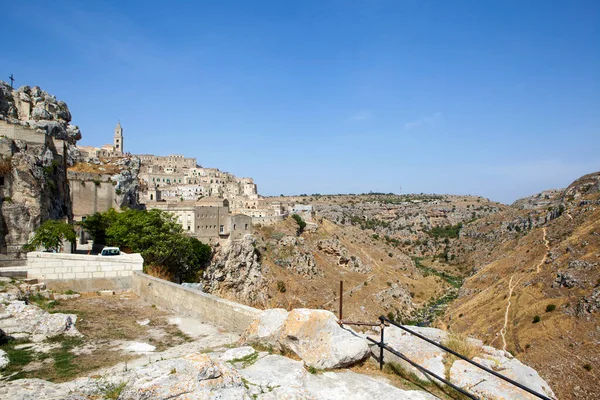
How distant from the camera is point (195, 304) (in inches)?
370

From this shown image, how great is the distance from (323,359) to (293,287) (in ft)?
144

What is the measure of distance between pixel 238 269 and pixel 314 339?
41.8 metres

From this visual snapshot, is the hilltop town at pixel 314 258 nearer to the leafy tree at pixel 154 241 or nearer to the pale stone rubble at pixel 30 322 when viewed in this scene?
the pale stone rubble at pixel 30 322

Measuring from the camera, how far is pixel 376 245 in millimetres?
84500

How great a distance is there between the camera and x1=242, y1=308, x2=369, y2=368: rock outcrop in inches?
210

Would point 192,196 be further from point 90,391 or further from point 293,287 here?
point 90,391

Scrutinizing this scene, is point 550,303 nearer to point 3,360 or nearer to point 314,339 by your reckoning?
point 314,339

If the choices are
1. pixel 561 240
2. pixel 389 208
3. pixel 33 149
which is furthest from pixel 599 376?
pixel 389 208

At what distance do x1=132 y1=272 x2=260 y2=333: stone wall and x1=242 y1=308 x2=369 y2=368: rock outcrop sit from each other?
5.47 ft

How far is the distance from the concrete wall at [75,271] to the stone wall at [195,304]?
3.17 feet

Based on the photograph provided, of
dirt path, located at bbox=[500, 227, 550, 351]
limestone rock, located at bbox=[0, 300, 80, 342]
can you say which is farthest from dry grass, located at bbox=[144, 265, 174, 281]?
dirt path, located at bbox=[500, 227, 550, 351]

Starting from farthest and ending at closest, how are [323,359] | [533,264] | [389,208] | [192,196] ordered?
[389,208] < [192,196] < [533,264] < [323,359]

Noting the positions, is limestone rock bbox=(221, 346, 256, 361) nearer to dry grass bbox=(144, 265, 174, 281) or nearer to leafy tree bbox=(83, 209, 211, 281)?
dry grass bbox=(144, 265, 174, 281)

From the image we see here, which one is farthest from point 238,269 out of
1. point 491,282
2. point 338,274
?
point 491,282
